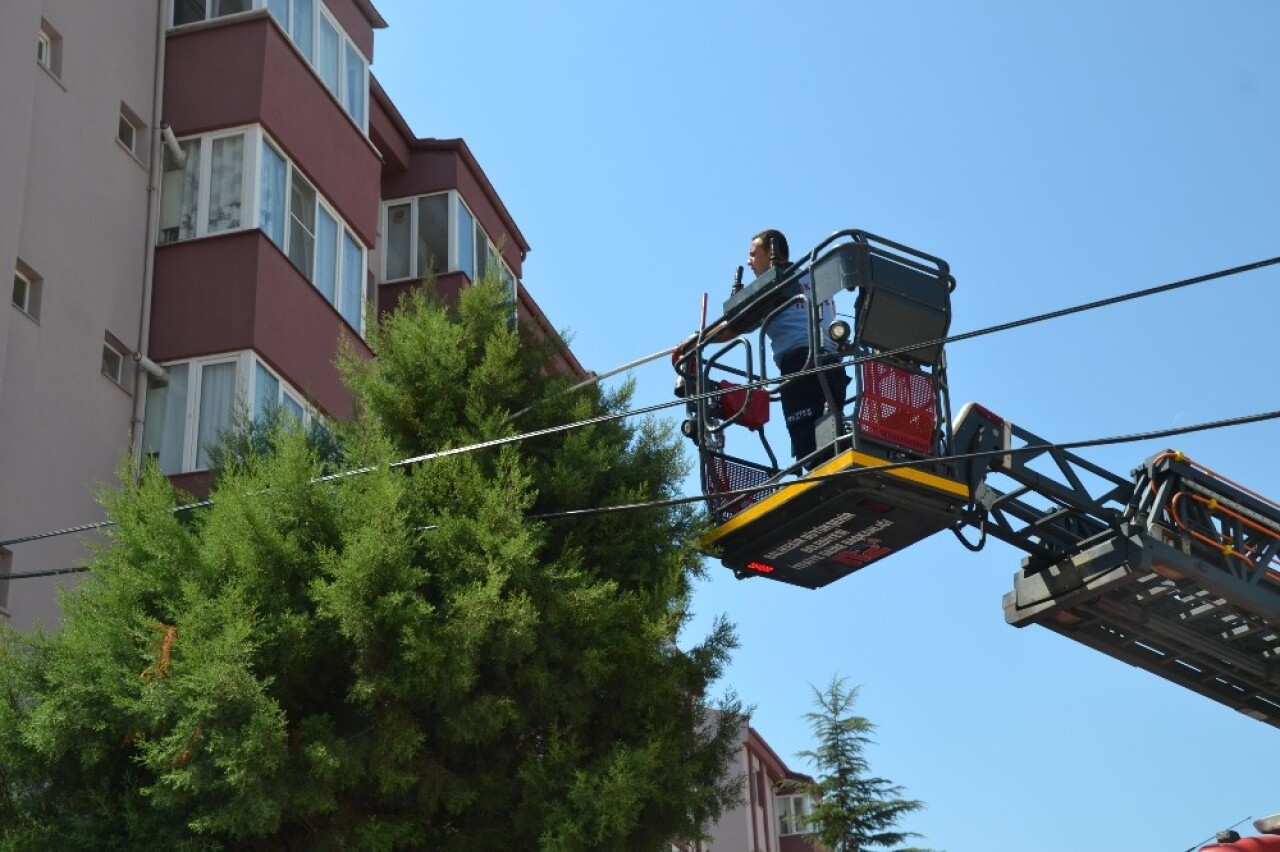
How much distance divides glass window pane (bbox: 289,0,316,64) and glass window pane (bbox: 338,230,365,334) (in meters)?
2.06

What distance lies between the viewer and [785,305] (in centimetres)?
1338

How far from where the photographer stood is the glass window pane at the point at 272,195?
18.7 metres

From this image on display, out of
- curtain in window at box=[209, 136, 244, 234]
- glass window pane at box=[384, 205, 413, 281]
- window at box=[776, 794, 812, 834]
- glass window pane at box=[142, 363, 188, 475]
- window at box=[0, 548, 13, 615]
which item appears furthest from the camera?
window at box=[776, 794, 812, 834]

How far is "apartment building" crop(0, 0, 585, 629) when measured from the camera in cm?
1633

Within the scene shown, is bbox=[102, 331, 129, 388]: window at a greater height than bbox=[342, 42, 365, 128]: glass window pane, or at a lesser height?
lesser

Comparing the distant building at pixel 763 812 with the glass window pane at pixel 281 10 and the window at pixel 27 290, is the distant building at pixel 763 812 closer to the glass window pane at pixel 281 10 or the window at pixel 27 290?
the glass window pane at pixel 281 10

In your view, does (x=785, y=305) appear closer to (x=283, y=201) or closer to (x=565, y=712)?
(x=565, y=712)

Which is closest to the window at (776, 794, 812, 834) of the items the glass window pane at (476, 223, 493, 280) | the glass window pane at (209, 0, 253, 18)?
the glass window pane at (476, 223, 493, 280)

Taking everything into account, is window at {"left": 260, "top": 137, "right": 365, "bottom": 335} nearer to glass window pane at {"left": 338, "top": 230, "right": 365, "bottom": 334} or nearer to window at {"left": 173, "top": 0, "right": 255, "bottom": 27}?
glass window pane at {"left": 338, "top": 230, "right": 365, "bottom": 334}

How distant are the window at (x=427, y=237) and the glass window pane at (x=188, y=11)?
4377 mm

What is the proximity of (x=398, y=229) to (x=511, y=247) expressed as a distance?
90.8 inches

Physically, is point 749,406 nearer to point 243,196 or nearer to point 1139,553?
point 1139,553

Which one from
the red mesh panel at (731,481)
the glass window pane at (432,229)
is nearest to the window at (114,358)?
the glass window pane at (432,229)

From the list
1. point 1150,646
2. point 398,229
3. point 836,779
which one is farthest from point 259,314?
point 836,779
